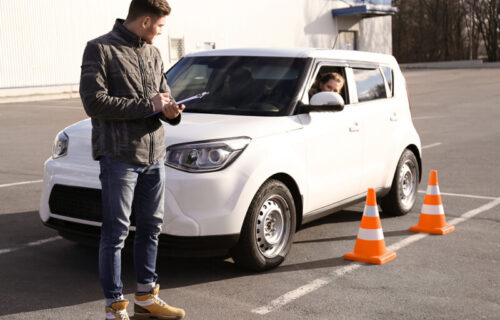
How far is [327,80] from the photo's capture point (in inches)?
254

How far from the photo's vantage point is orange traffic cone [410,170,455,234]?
6781 mm

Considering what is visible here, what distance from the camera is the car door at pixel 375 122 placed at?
6793 millimetres

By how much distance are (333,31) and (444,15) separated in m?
30.8

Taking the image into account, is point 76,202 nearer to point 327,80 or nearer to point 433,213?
point 327,80

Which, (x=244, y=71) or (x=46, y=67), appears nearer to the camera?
(x=244, y=71)

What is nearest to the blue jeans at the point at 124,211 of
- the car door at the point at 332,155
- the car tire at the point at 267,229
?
the car tire at the point at 267,229

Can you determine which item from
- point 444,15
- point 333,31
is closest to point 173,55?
point 333,31

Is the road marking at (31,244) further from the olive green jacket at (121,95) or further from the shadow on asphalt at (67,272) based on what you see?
the olive green jacket at (121,95)

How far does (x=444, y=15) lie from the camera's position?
2965 inches

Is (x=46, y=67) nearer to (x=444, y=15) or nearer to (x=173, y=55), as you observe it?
(x=173, y=55)

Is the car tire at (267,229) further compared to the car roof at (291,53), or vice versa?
the car roof at (291,53)

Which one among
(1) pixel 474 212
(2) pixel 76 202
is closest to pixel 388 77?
(1) pixel 474 212

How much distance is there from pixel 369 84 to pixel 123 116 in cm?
375

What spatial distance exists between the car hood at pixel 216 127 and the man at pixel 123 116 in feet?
3.03
